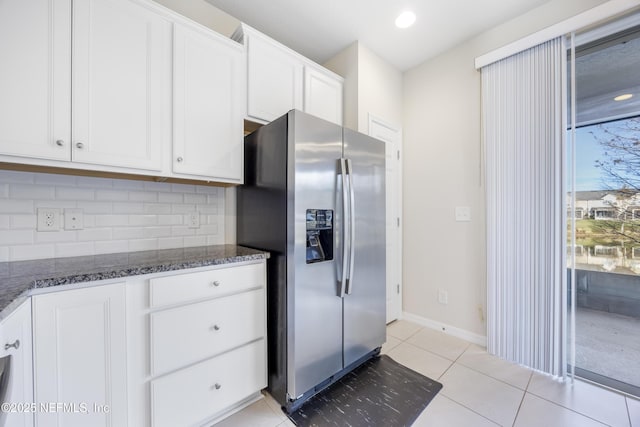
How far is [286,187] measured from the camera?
4.93 feet

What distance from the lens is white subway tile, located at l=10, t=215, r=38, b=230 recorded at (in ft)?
4.34

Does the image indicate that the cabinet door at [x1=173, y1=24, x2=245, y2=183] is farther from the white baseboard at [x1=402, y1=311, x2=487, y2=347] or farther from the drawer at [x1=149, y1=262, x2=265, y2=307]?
the white baseboard at [x1=402, y1=311, x2=487, y2=347]

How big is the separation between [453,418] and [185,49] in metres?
2.69

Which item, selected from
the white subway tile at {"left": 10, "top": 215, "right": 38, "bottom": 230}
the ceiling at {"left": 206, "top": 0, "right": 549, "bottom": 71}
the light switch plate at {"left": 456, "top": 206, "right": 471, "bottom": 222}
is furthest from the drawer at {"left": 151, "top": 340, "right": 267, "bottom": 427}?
the ceiling at {"left": 206, "top": 0, "right": 549, "bottom": 71}

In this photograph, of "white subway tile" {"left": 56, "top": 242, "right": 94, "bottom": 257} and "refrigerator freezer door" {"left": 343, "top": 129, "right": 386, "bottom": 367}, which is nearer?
"white subway tile" {"left": 56, "top": 242, "right": 94, "bottom": 257}

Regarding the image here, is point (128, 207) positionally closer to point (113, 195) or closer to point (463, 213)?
point (113, 195)

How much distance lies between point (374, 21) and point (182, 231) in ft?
7.47

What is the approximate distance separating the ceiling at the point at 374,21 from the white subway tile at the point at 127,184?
151cm

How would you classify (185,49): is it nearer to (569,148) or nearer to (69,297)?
(69,297)

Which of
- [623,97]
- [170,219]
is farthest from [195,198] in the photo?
[623,97]

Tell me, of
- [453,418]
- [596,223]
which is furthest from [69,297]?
[596,223]

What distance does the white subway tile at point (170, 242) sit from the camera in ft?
5.74

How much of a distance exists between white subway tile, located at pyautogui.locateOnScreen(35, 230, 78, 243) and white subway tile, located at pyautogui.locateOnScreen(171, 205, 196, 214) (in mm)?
523

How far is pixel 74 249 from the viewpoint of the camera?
146cm
